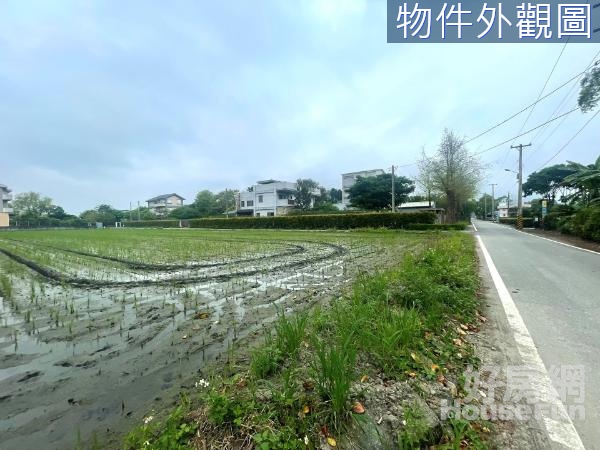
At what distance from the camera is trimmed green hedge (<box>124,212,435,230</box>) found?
2911cm

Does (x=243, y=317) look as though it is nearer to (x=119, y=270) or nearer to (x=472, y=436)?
(x=472, y=436)

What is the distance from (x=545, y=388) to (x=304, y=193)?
5572 centimetres

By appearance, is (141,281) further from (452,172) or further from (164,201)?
(164,201)

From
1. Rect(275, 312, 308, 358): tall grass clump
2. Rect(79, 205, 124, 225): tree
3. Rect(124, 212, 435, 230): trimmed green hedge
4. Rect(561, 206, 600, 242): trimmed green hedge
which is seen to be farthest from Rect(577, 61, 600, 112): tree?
Rect(79, 205, 124, 225): tree

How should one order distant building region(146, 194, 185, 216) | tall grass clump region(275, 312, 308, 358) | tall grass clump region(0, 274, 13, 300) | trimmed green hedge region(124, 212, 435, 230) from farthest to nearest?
distant building region(146, 194, 185, 216) → trimmed green hedge region(124, 212, 435, 230) → tall grass clump region(0, 274, 13, 300) → tall grass clump region(275, 312, 308, 358)

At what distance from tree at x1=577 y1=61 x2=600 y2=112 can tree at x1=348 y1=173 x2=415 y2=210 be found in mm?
29037

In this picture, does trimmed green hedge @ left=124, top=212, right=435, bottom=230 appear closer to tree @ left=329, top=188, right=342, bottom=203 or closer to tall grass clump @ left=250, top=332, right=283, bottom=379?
tall grass clump @ left=250, top=332, right=283, bottom=379

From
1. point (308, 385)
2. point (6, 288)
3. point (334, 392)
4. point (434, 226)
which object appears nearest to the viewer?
point (334, 392)

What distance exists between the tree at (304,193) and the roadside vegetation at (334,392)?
178 ft

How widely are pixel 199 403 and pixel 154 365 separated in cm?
122

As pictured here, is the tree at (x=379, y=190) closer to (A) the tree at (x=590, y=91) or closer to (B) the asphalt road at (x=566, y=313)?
(A) the tree at (x=590, y=91)

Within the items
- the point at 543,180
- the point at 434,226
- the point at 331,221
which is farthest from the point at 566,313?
the point at 543,180

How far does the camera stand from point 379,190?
145ft

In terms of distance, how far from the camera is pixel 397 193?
4566 centimetres
